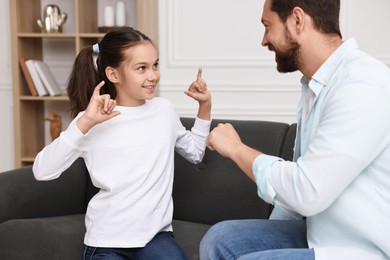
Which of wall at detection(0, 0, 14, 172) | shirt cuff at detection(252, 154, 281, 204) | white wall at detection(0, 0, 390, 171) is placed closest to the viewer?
shirt cuff at detection(252, 154, 281, 204)

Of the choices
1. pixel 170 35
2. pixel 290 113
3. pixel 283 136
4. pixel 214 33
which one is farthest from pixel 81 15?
pixel 283 136

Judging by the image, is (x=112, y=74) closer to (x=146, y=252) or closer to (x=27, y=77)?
(x=146, y=252)

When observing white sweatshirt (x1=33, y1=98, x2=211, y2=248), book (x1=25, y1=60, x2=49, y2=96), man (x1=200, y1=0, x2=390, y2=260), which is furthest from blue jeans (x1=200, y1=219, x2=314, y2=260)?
book (x1=25, y1=60, x2=49, y2=96)

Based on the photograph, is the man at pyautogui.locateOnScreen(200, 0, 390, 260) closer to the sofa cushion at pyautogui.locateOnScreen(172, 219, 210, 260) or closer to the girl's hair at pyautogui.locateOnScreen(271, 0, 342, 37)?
the girl's hair at pyautogui.locateOnScreen(271, 0, 342, 37)

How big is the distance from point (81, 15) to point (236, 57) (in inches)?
37.3

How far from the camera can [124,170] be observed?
202 centimetres

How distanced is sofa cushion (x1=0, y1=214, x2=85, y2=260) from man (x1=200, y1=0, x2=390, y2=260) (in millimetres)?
572

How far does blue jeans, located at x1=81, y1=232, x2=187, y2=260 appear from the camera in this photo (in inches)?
76.3

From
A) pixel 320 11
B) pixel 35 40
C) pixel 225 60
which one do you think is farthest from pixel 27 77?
pixel 320 11

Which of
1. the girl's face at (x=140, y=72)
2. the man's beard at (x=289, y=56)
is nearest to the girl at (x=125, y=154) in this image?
the girl's face at (x=140, y=72)

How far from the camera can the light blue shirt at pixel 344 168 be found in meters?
1.41

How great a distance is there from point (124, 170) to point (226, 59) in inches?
65.5

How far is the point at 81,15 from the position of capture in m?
3.67

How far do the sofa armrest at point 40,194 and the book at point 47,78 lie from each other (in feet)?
4.18
